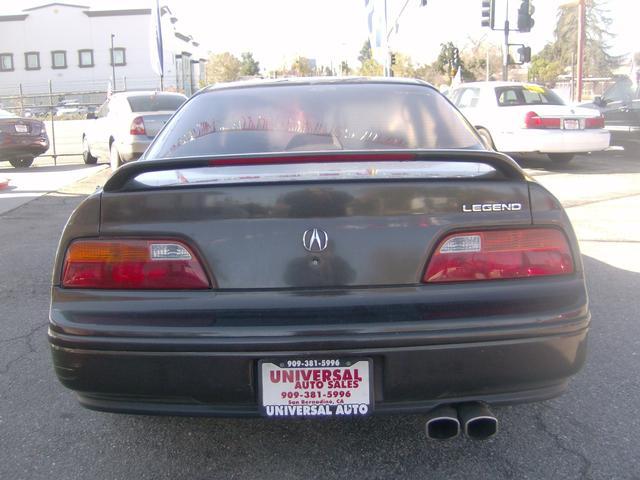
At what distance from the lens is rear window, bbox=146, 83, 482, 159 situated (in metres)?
3.36

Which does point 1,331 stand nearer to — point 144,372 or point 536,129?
point 144,372

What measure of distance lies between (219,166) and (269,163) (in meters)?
0.19

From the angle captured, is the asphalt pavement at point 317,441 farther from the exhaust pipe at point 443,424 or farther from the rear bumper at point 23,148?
the rear bumper at point 23,148

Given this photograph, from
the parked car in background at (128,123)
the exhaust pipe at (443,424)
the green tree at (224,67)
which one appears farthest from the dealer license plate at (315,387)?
the green tree at (224,67)

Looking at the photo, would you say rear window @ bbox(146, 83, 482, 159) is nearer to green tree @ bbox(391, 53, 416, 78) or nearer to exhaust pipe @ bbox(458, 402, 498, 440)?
exhaust pipe @ bbox(458, 402, 498, 440)

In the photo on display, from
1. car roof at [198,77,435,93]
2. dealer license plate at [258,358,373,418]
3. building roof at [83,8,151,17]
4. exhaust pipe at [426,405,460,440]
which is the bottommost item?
exhaust pipe at [426,405,460,440]

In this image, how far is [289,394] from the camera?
2.33 m

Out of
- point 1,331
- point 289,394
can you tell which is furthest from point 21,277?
point 289,394

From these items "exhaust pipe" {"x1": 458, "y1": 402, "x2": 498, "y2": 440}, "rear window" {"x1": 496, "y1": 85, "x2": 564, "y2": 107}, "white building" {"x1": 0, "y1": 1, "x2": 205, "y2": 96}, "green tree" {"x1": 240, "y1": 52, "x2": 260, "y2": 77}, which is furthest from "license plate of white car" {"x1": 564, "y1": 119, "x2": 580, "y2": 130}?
"green tree" {"x1": 240, "y1": 52, "x2": 260, "y2": 77}

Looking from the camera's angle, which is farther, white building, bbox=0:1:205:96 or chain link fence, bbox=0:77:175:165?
white building, bbox=0:1:205:96

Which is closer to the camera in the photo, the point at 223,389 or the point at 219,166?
the point at 223,389

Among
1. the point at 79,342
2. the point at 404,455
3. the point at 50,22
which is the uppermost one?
the point at 50,22

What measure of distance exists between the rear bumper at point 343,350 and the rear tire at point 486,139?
1.23 m

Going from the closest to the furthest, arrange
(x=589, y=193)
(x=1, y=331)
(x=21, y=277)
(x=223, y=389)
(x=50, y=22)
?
(x=223, y=389) → (x=1, y=331) → (x=21, y=277) → (x=589, y=193) → (x=50, y=22)
